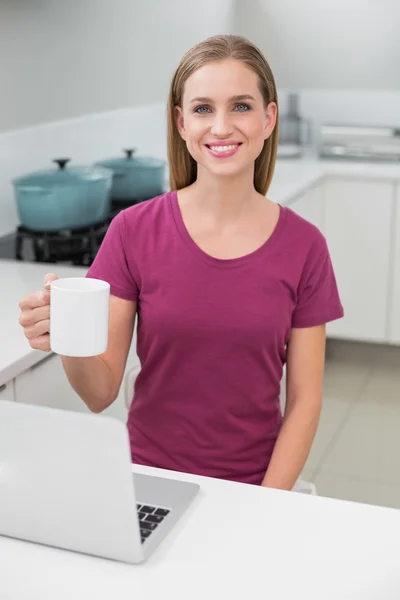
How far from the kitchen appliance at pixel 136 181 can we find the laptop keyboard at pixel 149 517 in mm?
1738

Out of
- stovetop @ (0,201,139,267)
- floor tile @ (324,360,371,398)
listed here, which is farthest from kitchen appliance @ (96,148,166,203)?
floor tile @ (324,360,371,398)

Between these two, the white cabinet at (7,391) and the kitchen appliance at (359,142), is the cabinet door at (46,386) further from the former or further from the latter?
the kitchen appliance at (359,142)

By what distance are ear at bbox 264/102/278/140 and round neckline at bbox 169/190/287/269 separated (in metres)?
0.14

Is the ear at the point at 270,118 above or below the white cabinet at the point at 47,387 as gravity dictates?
above

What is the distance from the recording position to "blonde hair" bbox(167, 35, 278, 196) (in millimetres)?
1435

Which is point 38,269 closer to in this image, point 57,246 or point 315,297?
point 57,246

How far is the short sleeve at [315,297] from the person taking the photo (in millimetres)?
1521

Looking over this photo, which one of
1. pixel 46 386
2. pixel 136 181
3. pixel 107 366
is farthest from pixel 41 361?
pixel 136 181

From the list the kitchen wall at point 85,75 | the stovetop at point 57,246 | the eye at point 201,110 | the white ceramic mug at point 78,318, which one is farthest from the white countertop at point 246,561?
the kitchen wall at point 85,75

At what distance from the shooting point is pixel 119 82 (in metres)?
3.39

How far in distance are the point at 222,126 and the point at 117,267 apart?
0.29 metres

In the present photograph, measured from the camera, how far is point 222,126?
1.39 meters

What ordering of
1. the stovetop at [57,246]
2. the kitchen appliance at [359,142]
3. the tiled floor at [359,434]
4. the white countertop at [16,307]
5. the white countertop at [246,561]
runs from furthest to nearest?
1. the kitchen appliance at [359,142]
2. the tiled floor at [359,434]
3. the stovetop at [57,246]
4. the white countertop at [16,307]
5. the white countertop at [246,561]

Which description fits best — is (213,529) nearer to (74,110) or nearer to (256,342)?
(256,342)
